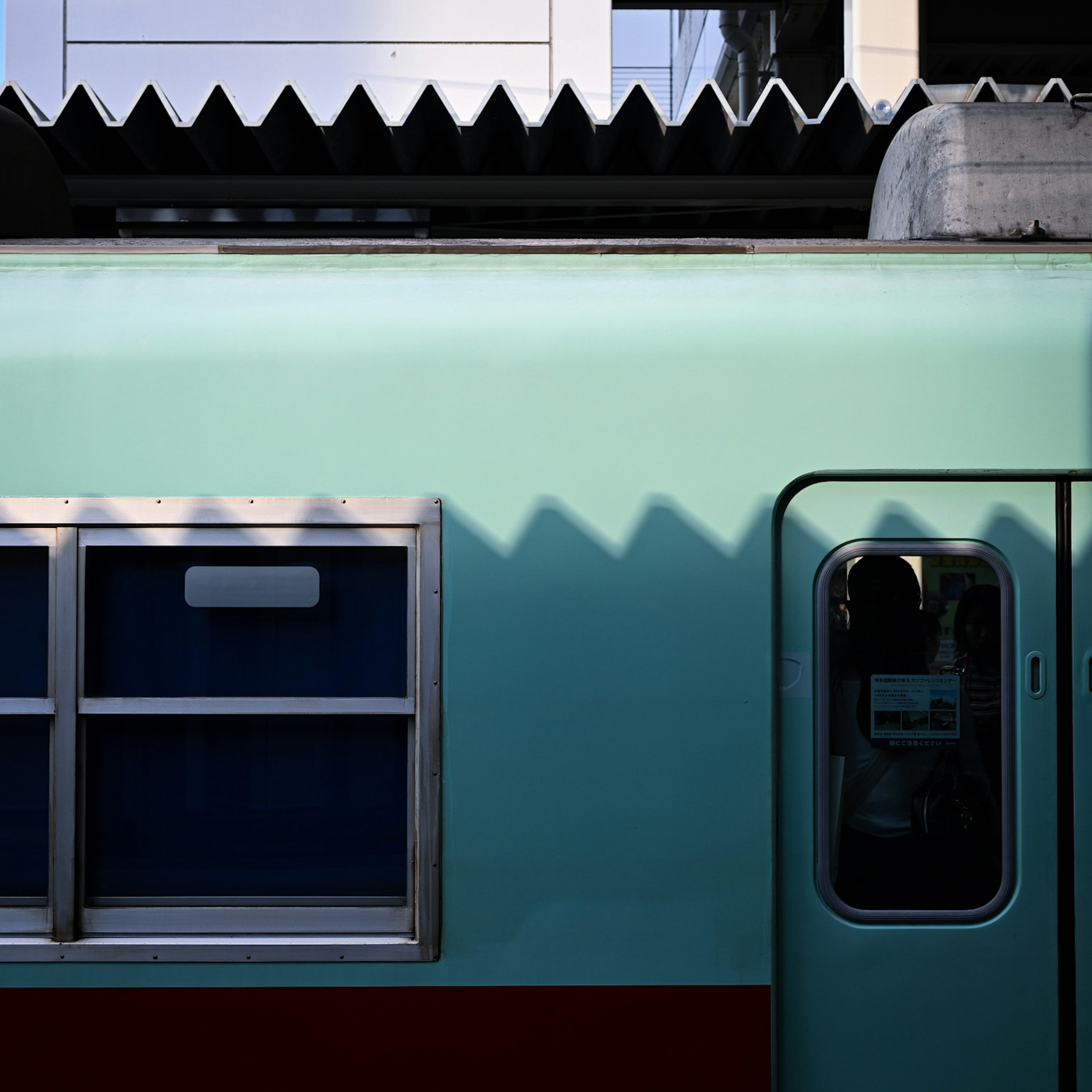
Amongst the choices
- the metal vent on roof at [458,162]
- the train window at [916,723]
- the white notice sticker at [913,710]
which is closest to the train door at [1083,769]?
the train window at [916,723]

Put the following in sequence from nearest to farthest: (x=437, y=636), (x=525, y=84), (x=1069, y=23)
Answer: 1. (x=437, y=636)
2. (x=525, y=84)
3. (x=1069, y=23)

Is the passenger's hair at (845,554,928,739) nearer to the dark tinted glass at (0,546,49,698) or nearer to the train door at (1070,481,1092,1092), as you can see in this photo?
the train door at (1070,481,1092,1092)

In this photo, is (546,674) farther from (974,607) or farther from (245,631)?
(974,607)

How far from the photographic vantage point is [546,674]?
2105 millimetres

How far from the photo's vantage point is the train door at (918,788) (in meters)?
2.09

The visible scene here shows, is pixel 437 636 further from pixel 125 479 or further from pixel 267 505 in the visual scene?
pixel 125 479

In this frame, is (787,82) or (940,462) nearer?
(940,462)

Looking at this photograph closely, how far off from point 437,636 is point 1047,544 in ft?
4.58

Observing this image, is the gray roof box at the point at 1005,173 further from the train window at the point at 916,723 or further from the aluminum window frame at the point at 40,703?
the aluminum window frame at the point at 40,703

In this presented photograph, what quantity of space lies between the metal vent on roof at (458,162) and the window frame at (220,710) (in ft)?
8.48

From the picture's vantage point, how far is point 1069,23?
826 centimetres

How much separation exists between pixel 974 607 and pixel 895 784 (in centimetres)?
45

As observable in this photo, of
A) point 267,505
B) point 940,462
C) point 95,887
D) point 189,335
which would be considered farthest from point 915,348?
point 95,887

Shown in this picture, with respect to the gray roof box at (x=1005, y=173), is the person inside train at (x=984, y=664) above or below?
below
